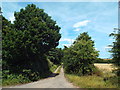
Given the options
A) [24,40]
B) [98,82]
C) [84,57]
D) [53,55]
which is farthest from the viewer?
[53,55]

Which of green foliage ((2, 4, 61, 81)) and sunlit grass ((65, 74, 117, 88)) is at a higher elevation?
green foliage ((2, 4, 61, 81))

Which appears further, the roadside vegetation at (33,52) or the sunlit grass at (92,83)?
the roadside vegetation at (33,52)

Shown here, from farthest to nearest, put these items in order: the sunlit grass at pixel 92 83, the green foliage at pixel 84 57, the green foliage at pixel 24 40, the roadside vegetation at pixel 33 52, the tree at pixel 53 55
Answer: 1. the tree at pixel 53 55
2. the green foliage at pixel 84 57
3. the green foliage at pixel 24 40
4. the roadside vegetation at pixel 33 52
5. the sunlit grass at pixel 92 83

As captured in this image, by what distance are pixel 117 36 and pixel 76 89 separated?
19.4 ft

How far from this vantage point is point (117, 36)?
30.8ft

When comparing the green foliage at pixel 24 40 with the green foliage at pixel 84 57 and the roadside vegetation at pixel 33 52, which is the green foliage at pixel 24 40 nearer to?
the roadside vegetation at pixel 33 52

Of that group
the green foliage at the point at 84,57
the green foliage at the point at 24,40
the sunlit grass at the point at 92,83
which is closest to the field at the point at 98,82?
the sunlit grass at the point at 92,83

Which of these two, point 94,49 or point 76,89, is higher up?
point 94,49

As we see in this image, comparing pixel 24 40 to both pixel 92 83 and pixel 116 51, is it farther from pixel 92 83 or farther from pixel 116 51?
pixel 116 51

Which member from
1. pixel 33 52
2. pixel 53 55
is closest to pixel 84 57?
pixel 33 52

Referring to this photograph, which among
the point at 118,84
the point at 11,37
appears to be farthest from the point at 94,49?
the point at 11,37

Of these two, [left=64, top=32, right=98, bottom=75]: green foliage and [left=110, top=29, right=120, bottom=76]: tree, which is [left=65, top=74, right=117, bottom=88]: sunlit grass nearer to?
[left=110, top=29, right=120, bottom=76]: tree

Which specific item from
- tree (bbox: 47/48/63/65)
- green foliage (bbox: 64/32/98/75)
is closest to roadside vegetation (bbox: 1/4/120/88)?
green foliage (bbox: 64/32/98/75)

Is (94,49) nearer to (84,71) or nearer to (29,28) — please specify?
(84,71)
